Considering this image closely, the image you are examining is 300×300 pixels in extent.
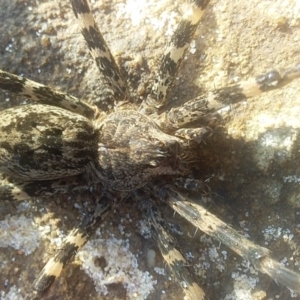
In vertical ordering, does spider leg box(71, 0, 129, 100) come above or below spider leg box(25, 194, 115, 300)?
above

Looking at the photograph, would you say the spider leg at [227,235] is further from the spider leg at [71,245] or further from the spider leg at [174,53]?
the spider leg at [174,53]

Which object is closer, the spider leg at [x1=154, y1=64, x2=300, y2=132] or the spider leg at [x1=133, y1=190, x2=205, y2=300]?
the spider leg at [x1=154, y1=64, x2=300, y2=132]

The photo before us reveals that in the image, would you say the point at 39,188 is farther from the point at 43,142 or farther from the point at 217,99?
the point at 217,99

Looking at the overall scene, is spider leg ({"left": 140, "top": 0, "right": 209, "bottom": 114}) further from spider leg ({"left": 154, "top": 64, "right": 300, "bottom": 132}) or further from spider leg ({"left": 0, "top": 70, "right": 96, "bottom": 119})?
spider leg ({"left": 0, "top": 70, "right": 96, "bottom": 119})

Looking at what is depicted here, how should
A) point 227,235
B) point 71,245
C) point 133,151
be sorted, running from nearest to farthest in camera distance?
point 227,235, point 133,151, point 71,245

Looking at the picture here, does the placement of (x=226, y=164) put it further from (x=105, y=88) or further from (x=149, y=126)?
(x=105, y=88)

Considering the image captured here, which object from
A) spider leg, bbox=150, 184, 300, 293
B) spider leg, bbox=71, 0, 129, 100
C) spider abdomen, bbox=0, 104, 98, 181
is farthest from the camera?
spider leg, bbox=71, 0, 129, 100

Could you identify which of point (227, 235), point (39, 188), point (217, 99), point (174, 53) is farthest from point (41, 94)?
point (227, 235)

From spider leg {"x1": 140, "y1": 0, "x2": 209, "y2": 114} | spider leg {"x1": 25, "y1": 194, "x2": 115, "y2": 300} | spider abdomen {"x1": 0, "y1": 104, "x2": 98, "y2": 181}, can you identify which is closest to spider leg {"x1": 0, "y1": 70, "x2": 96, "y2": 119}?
spider abdomen {"x1": 0, "y1": 104, "x2": 98, "y2": 181}
